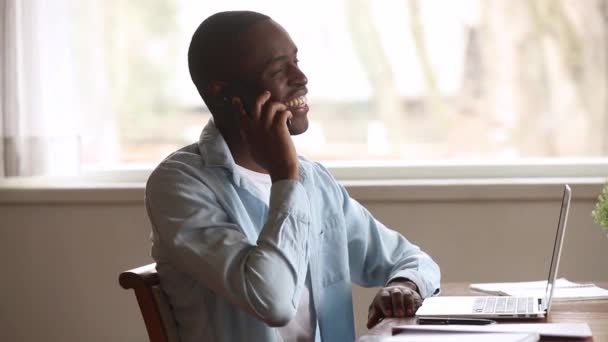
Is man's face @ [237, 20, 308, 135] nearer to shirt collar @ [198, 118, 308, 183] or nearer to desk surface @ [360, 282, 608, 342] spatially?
shirt collar @ [198, 118, 308, 183]

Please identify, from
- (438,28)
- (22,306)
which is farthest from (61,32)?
(438,28)

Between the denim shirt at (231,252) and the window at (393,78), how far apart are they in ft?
4.78

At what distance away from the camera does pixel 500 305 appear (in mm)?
1655

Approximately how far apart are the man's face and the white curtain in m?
1.55

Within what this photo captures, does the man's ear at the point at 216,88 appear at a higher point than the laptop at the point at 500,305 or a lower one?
higher

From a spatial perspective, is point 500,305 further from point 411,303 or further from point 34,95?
point 34,95

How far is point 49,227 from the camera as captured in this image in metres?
3.24

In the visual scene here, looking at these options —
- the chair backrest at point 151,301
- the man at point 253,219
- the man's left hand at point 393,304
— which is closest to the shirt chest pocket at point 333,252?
the man at point 253,219

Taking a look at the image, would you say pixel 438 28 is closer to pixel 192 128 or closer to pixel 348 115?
pixel 348 115

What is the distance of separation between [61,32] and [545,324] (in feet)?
7.06

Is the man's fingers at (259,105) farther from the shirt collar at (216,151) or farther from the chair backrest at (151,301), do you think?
the chair backrest at (151,301)

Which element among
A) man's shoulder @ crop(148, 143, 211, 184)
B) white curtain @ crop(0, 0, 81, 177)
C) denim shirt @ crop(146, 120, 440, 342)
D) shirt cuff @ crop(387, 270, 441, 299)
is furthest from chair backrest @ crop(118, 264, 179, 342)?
white curtain @ crop(0, 0, 81, 177)

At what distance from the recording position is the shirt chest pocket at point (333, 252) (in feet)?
6.07

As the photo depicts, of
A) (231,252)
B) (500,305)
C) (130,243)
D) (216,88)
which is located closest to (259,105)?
(216,88)
